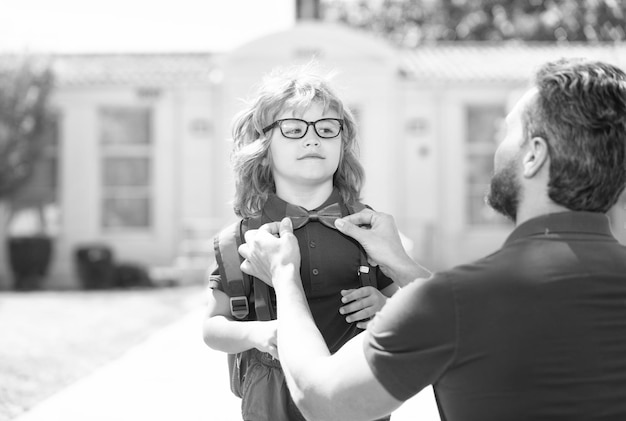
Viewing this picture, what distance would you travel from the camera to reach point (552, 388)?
4.68 ft

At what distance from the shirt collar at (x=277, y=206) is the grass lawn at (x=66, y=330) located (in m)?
2.41

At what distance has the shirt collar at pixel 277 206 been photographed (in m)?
2.29

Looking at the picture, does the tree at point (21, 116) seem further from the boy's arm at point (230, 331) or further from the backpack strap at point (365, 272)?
the backpack strap at point (365, 272)

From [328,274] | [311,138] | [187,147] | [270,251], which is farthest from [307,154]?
[187,147]

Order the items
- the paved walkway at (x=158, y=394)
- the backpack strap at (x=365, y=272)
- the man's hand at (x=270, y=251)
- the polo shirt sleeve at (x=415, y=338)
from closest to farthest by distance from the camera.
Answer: the polo shirt sleeve at (x=415, y=338)
the man's hand at (x=270, y=251)
the backpack strap at (x=365, y=272)
the paved walkway at (x=158, y=394)

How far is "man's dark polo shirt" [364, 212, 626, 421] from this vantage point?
1401mm

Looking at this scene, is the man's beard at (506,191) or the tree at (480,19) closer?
the man's beard at (506,191)

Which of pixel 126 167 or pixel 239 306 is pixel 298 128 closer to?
pixel 239 306

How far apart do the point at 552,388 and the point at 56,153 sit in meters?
12.3

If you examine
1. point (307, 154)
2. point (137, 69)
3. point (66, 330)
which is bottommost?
point (66, 330)

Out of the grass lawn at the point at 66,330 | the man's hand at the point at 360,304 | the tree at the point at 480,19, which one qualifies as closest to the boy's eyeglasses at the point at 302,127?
the man's hand at the point at 360,304

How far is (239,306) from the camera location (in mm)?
2154

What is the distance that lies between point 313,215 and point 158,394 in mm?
2301

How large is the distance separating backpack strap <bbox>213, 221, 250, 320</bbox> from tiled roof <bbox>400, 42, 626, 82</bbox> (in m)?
10.2
